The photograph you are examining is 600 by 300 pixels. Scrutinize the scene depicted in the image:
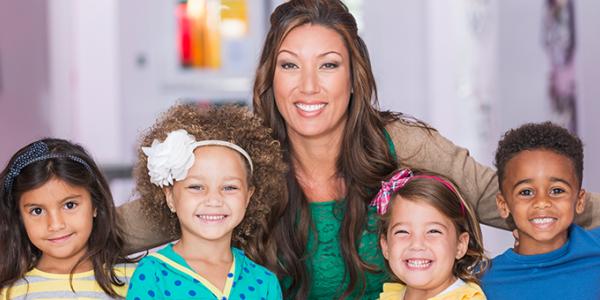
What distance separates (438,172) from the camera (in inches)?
113

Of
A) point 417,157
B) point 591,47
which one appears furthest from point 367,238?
point 591,47

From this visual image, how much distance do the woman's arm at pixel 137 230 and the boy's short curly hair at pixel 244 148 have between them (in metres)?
0.04

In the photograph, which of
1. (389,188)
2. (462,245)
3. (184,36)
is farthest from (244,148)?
(184,36)

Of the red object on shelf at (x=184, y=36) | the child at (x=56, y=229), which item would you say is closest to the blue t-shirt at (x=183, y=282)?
the child at (x=56, y=229)

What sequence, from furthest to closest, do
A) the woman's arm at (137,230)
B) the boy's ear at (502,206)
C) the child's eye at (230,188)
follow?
1. the woman's arm at (137,230)
2. the boy's ear at (502,206)
3. the child's eye at (230,188)

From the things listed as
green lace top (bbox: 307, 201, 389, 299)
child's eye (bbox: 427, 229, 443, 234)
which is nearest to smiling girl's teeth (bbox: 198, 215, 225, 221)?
green lace top (bbox: 307, 201, 389, 299)

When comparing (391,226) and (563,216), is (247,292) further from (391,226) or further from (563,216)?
(563,216)

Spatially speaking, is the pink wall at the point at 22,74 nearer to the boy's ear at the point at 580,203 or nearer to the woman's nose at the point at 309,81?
the woman's nose at the point at 309,81

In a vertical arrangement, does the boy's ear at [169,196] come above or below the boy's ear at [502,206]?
above

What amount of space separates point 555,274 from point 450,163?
0.50 meters

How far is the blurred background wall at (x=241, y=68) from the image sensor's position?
4414mm

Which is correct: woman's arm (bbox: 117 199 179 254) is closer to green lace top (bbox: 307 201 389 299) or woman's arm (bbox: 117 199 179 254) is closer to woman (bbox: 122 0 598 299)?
woman (bbox: 122 0 598 299)

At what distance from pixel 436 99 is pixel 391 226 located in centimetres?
430

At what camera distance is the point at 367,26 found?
281 inches
